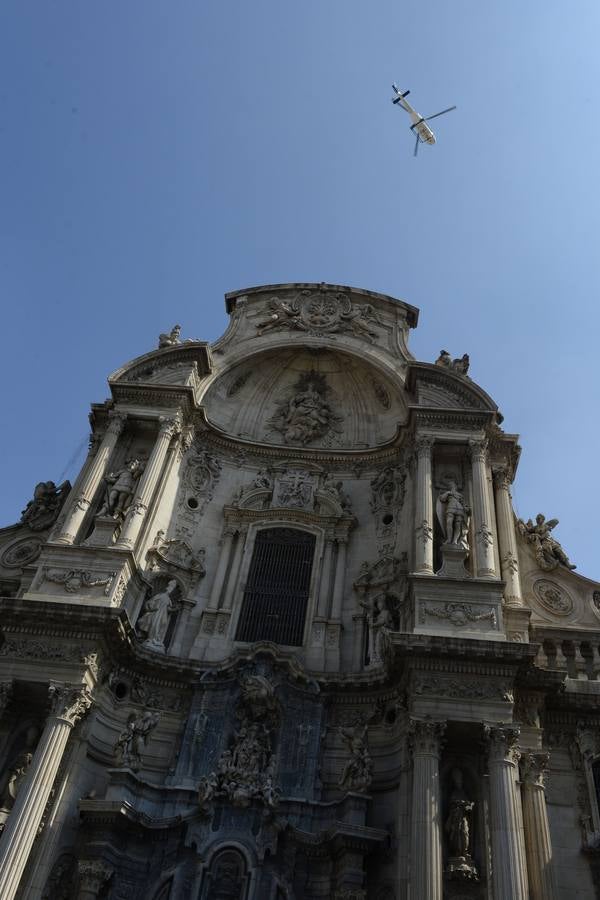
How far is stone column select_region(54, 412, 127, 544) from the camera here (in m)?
18.4

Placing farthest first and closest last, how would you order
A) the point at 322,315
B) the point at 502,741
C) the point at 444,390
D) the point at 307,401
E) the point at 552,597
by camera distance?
the point at 322,315 → the point at 307,401 → the point at 444,390 → the point at 552,597 → the point at 502,741

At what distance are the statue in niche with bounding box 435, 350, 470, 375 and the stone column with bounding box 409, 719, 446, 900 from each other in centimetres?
1182

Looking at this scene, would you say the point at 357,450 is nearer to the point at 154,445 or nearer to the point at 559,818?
the point at 154,445

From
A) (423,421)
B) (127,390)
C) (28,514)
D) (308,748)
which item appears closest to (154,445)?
(127,390)

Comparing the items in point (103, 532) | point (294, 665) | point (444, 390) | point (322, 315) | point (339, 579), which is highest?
point (322, 315)

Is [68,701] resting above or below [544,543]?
below

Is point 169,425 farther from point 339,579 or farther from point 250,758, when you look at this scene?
point 250,758

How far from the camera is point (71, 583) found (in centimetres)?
1698

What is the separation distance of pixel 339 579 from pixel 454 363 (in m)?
8.09

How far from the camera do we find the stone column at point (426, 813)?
1283cm

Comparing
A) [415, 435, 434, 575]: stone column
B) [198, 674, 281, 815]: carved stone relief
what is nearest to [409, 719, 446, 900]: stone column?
[198, 674, 281, 815]: carved stone relief

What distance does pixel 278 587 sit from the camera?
65.0 feet

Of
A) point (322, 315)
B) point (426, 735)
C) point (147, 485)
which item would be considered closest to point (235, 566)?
point (147, 485)

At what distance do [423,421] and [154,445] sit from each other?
7.50 meters
